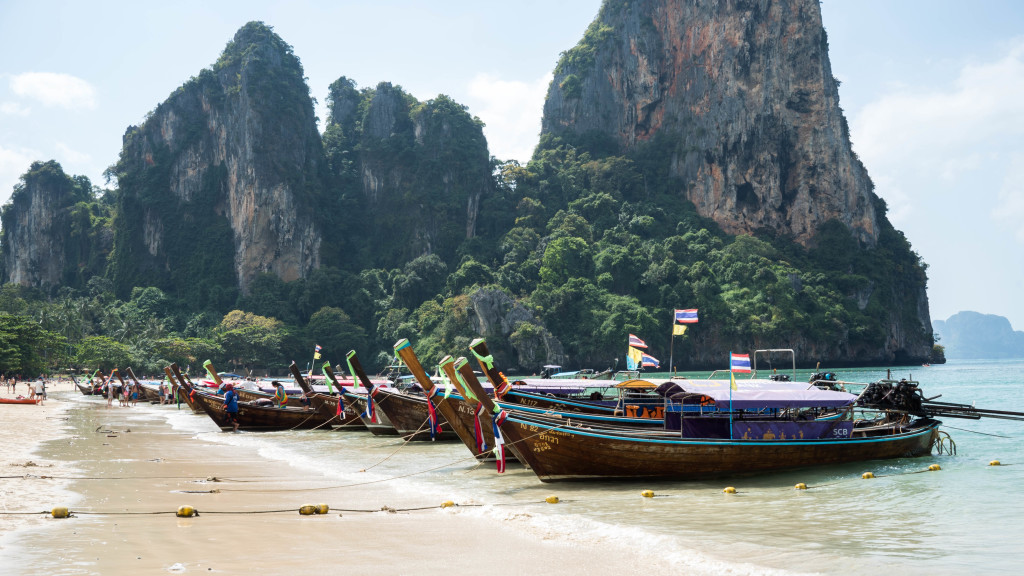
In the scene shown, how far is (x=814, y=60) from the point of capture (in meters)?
100

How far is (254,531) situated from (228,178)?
339ft

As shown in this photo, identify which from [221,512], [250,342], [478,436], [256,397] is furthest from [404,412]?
[250,342]

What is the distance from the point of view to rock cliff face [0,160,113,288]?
4355 inches

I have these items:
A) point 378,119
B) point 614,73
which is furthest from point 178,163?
point 614,73

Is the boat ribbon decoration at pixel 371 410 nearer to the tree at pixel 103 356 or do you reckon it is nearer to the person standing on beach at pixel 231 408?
the person standing on beach at pixel 231 408

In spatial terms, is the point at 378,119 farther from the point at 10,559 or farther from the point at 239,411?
the point at 10,559

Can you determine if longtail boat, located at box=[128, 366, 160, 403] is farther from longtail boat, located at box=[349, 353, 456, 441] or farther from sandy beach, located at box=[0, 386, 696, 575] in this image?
sandy beach, located at box=[0, 386, 696, 575]

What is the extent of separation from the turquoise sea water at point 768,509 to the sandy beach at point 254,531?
435 millimetres

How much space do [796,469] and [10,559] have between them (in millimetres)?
13573

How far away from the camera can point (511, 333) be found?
257 feet

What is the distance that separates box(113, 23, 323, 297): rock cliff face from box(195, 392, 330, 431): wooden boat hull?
77909mm

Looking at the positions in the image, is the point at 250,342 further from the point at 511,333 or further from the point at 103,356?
the point at 511,333

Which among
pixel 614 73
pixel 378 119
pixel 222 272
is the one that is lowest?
pixel 222 272

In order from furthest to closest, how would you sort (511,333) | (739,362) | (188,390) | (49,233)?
1. (49,233)
2. (511,333)
3. (188,390)
4. (739,362)
